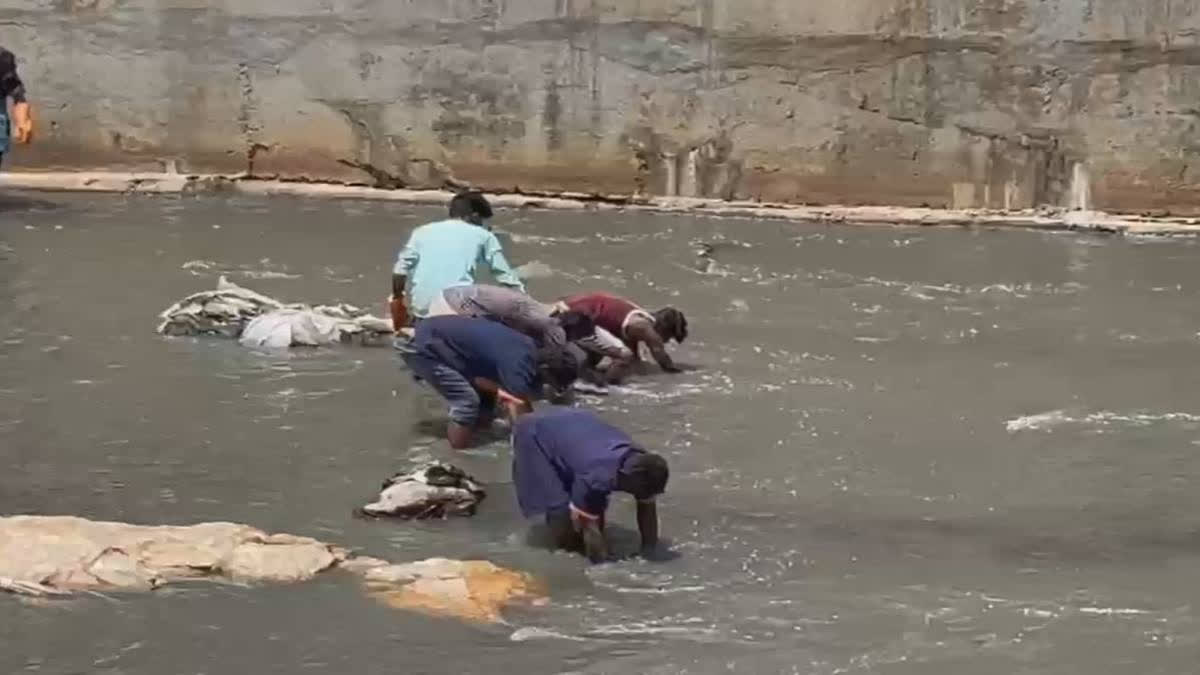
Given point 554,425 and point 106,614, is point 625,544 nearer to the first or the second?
point 554,425

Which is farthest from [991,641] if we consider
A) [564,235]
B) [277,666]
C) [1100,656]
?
[564,235]

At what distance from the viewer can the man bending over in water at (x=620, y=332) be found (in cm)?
807

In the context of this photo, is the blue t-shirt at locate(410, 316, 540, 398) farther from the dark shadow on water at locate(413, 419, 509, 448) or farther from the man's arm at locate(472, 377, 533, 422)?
the dark shadow on water at locate(413, 419, 509, 448)

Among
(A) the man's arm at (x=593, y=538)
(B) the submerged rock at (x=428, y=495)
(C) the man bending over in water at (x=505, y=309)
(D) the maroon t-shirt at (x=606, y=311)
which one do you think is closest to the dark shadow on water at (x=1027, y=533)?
(A) the man's arm at (x=593, y=538)

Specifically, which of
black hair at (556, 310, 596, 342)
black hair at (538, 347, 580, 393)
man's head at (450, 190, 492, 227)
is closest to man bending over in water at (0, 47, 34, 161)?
man's head at (450, 190, 492, 227)

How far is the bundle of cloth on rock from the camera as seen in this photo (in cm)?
885

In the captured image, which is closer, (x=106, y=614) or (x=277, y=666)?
(x=277, y=666)

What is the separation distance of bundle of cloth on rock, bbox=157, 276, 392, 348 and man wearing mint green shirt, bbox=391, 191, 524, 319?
A: 965 millimetres

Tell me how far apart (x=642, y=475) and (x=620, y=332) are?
9.18 feet

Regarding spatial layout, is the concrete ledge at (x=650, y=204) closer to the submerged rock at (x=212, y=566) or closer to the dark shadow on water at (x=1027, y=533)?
the dark shadow on water at (x=1027, y=533)

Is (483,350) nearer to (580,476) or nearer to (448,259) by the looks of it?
(448,259)

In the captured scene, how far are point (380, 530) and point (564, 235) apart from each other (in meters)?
6.94

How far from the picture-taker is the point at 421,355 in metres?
7.16

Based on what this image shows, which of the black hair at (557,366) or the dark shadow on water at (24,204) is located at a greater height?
the dark shadow on water at (24,204)
